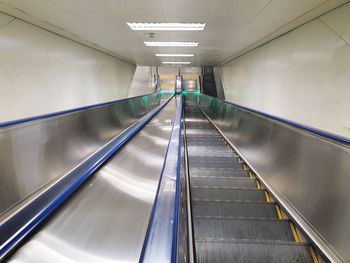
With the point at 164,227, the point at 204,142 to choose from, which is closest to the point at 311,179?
the point at 164,227

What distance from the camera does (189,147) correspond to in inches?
187

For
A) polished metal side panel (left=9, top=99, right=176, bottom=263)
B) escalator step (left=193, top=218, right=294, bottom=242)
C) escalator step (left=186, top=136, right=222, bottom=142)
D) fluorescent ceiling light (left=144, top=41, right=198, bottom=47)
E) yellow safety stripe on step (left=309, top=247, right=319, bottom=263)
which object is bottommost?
escalator step (left=186, top=136, right=222, bottom=142)

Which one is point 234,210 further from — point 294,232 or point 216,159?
point 216,159

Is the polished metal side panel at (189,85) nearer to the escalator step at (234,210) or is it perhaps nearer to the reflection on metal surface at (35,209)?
the escalator step at (234,210)

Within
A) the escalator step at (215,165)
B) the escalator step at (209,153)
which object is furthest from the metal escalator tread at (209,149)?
the escalator step at (215,165)

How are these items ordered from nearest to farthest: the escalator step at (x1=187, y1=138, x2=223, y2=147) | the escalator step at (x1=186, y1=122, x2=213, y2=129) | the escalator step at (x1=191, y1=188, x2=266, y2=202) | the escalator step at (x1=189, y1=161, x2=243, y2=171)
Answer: the escalator step at (x1=191, y1=188, x2=266, y2=202) → the escalator step at (x1=189, y1=161, x2=243, y2=171) → the escalator step at (x1=187, y1=138, x2=223, y2=147) → the escalator step at (x1=186, y1=122, x2=213, y2=129)

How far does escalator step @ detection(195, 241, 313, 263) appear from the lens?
5.26 ft

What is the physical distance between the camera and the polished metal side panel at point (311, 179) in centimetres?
145

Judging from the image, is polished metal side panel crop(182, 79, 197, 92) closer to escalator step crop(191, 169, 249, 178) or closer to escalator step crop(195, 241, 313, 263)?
escalator step crop(191, 169, 249, 178)

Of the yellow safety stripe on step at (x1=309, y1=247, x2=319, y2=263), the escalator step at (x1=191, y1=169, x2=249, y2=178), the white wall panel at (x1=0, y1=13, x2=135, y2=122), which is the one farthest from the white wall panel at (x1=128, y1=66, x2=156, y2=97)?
the yellow safety stripe on step at (x1=309, y1=247, x2=319, y2=263)

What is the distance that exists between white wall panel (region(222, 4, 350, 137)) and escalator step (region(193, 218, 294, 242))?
228 cm

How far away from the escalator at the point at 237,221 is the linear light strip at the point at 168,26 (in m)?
3.16

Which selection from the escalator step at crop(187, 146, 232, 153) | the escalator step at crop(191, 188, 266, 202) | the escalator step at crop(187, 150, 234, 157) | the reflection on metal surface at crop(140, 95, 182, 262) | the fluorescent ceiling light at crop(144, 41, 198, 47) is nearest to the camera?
the reflection on metal surface at crop(140, 95, 182, 262)

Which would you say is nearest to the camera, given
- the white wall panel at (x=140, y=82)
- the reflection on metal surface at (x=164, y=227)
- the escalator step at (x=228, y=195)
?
the reflection on metal surface at (x=164, y=227)
